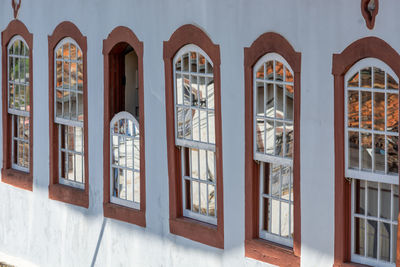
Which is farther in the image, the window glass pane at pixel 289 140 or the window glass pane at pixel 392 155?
the window glass pane at pixel 289 140

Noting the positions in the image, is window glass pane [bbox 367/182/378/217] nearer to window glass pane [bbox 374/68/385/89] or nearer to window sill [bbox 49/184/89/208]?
window glass pane [bbox 374/68/385/89]

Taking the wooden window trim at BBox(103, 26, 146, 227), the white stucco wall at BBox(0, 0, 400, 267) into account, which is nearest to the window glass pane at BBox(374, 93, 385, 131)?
the white stucco wall at BBox(0, 0, 400, 267)

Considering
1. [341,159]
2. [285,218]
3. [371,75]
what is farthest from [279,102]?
[371,75]

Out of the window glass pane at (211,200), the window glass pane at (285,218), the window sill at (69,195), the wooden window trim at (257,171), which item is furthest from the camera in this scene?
the window sill at (69,195)

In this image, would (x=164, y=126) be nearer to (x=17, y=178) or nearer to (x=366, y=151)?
(x=366, y=151)

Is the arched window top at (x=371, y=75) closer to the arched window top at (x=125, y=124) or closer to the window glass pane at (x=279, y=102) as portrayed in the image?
the window glass pane at (x=279, y=102)

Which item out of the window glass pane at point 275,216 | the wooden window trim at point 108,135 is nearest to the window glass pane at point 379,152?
the window glass pane at point 275,216

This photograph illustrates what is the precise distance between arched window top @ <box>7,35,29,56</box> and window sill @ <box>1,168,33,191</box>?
1693mm

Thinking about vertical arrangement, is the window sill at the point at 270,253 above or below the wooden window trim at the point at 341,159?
below

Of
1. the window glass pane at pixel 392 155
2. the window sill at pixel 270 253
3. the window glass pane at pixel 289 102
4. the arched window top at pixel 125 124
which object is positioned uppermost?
the window glass pane at pixel 289 102

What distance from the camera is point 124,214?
1272 cm

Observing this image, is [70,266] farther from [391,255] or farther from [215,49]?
[391,255]

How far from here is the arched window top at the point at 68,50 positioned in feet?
44.4

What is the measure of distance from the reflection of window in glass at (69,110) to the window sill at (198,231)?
2335 mm
